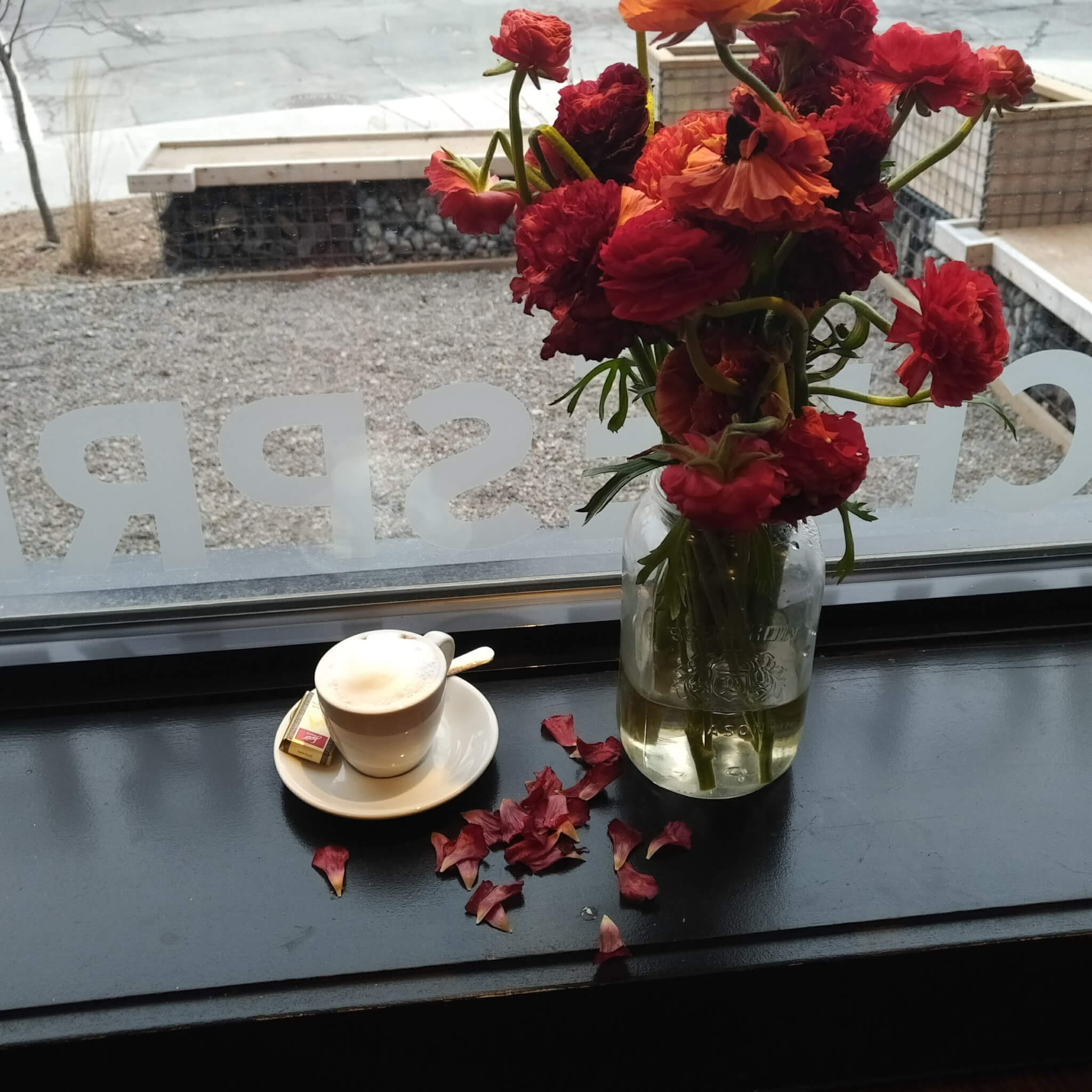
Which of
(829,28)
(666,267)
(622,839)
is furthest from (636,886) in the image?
(829,28)

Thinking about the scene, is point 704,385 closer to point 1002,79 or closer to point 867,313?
point 867,313

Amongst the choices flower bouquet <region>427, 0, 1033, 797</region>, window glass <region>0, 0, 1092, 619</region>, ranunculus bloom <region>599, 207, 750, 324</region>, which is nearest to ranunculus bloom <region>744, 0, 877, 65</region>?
flower bouquet <region>427, 0, 1033, 797</region>

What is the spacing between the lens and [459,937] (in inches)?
30.2

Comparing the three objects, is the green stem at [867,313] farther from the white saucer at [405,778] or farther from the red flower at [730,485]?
the white saucer at [405,778]

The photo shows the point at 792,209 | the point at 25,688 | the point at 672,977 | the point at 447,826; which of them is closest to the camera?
the point at 792,209

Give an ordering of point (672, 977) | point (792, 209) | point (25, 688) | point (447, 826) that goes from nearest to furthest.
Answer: point (792, 209) < point (672, 977) < point (447, 826) < point (25, 688)

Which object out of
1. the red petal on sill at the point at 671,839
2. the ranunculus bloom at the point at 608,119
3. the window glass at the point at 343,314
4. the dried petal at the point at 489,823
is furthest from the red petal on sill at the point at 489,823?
the ranunculus bloom at the point at 608,119

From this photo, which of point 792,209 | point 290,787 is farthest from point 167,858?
point 792,209

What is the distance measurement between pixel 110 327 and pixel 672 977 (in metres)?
0.64

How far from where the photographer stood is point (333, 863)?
2.67 feet

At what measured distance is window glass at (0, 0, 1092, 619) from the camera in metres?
0.86

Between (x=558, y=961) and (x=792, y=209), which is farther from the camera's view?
(x=558, y=961)

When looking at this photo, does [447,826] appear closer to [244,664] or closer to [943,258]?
[244,664]

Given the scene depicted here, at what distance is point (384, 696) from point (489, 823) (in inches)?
5.1
